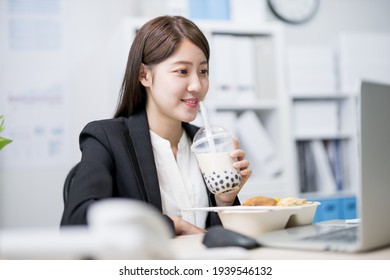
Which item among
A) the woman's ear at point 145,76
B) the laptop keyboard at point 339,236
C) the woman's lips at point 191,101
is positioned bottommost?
the laptop keyboard at point 339,236

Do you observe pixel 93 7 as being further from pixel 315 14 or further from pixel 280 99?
pixel 315 14

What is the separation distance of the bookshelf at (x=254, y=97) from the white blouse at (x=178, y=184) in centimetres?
92

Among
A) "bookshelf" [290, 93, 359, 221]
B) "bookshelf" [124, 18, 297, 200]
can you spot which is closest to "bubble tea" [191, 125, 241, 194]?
"bookshelf" [124, 18, 297, 200]

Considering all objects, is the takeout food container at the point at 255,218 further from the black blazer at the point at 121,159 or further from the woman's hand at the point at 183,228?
the black blazer at the point at 121,159

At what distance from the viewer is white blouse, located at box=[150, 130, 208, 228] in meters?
1.21

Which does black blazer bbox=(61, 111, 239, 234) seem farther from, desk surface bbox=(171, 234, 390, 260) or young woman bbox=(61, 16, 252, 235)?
desk surface bbox=(171, 234, 390, 260)

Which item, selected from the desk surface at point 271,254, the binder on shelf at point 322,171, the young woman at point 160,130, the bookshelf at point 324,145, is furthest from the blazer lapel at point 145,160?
the binder on shelf at point 322,171

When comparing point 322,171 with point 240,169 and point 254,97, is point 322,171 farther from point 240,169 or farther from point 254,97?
point 240,169

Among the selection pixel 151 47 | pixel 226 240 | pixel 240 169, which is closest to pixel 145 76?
pixel 151 47

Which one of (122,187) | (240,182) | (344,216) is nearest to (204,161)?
(240,182)

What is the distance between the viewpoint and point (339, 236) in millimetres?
776

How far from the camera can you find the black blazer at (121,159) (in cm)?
102

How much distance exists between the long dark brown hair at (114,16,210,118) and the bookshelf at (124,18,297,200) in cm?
92

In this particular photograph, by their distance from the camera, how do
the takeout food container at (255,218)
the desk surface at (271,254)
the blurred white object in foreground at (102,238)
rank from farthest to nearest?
the takeout food container at (255,218) < the desk surface at (271,254) < the blurred white object in foreground at (102,238)
